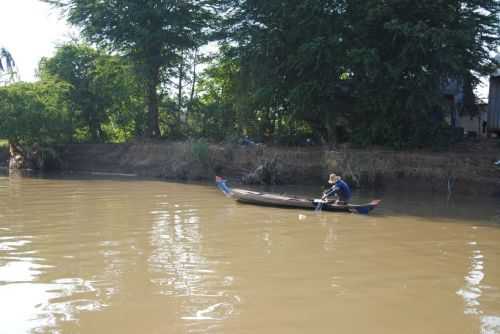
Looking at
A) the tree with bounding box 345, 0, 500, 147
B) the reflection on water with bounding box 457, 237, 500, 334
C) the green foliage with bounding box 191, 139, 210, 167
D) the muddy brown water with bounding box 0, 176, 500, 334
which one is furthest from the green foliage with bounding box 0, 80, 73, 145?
the reflection on water with bounding box 457, 237, 500, 334

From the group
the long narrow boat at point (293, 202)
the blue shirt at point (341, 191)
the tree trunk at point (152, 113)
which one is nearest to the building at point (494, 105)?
the long narrow boat at point (293, 202)

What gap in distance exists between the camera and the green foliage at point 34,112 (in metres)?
27.4

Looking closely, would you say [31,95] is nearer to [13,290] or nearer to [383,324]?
[13,290]

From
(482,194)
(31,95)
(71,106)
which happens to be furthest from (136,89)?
(482,194)

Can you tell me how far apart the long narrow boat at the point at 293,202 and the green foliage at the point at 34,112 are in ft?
50.5

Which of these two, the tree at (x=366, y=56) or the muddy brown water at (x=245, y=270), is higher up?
the tree at (x=366, y=56)

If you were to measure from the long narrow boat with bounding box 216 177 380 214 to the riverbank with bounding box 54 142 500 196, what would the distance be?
585 cm

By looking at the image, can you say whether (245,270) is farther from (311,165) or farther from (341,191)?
(311,165)

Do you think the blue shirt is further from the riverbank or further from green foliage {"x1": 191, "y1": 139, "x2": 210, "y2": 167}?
green foliage {"x1": 191, "y1": 139, "x2": 210, "y2": 167}

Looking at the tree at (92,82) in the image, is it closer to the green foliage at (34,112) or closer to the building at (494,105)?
the green foliage at (34,112)

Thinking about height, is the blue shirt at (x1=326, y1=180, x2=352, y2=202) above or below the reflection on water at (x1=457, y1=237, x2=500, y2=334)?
above

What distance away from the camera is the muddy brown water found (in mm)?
6352

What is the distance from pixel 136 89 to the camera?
3123 cm

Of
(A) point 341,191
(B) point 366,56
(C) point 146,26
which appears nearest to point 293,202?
(A) point 341,191
